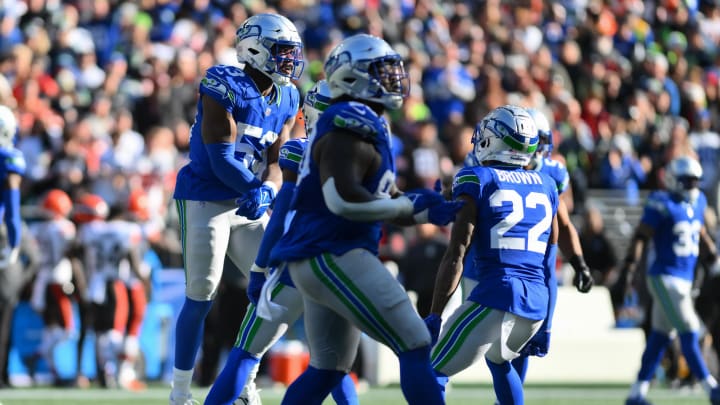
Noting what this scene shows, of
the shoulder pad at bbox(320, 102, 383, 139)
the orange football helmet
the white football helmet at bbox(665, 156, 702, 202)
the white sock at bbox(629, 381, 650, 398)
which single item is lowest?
the white sock at bbox(629, 381, 650, 398)

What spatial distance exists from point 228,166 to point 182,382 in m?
1.18

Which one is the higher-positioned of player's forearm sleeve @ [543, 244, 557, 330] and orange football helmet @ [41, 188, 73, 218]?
player's forearm sleeve @ [543, 244, 557, 330]

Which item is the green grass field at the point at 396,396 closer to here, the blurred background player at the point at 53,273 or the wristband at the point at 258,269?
the blurred background player at the point at 53,273

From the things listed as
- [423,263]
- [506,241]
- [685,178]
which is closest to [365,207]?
[506,241]

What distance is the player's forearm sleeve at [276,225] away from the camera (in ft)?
21.6

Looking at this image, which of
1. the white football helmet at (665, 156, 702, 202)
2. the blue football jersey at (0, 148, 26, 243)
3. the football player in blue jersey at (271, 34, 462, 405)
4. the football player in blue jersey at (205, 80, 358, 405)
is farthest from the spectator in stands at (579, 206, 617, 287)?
the football player in blue jersey at (271, 34, 462, 405)

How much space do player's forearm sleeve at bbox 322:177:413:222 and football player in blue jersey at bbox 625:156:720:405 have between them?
6118 mm

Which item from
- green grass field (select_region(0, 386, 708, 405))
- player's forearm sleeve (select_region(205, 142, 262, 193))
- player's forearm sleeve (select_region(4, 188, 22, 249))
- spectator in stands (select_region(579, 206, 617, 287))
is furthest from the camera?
spectator in stands (select_region(579, 206, 617, 287))

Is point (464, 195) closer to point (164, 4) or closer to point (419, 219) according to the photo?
point (419, 219)

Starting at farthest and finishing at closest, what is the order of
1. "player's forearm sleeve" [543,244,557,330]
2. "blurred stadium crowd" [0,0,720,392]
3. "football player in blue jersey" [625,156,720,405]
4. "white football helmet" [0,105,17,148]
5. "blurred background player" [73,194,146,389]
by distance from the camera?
1. "blurred stadium crowd" [0,0,720,392]
2. "blurred background player" [73,194,146,389]
3. "football player in blue jersey" [625,156,720,405]
4. "white football helmet" [0,105,17,148]
5. "player's forearm sleeve" [543,244,557,330]

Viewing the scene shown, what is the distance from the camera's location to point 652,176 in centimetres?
1755

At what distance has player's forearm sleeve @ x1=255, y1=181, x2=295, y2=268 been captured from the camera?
21.6ft

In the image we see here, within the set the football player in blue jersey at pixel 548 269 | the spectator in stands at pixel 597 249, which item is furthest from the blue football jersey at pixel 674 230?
the spectator in stands at pixel 597 249

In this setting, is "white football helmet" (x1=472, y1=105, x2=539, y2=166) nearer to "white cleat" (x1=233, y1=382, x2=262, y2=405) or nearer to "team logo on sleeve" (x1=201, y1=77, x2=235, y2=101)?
"team logo on sleeve" (x1=201, y1=77, x2=235, y2=101)
